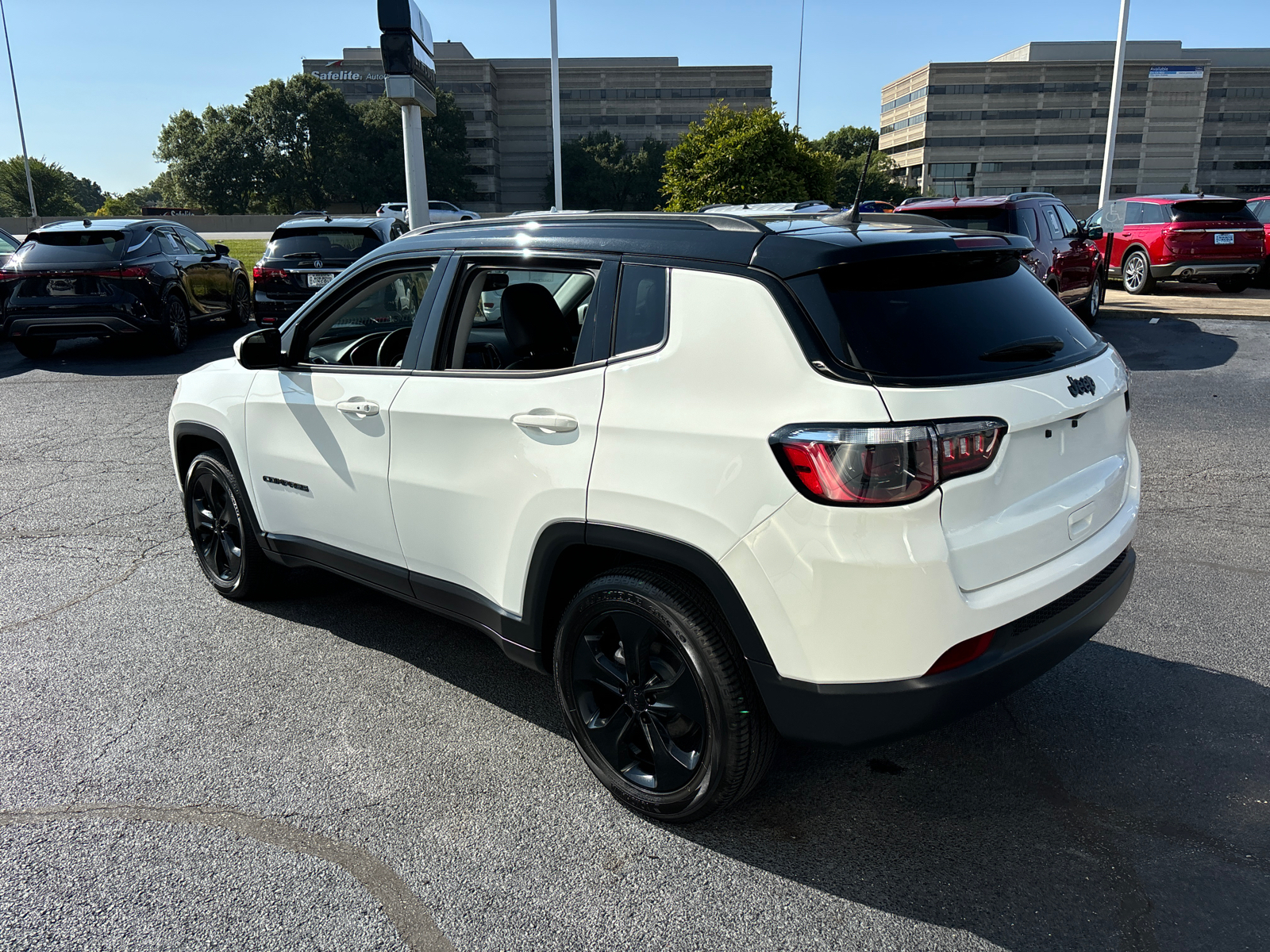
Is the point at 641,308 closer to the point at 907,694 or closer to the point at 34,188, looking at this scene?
the point at 907,694

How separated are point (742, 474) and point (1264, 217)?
19.1m

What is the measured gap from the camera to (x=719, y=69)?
106 metres

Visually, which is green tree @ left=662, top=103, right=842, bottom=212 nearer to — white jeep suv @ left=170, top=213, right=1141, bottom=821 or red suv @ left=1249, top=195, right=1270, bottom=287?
red suv @ left=1249, top=195, right=1270, bottom=287

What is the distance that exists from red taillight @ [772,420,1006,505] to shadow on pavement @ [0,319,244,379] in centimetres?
1083

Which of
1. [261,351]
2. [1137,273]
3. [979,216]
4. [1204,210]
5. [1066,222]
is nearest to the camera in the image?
[261,351]

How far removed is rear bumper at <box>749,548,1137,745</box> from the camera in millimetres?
2283

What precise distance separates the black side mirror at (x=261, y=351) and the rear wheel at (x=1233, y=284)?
54.2ft

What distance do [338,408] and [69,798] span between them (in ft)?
5.17

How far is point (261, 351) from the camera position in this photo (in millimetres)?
3764

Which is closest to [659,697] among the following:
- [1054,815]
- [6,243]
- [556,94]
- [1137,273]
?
[1054,815]

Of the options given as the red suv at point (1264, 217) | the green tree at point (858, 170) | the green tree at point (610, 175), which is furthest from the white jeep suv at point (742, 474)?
the green tree at point (610, 175)

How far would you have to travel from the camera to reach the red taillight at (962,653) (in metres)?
2.28

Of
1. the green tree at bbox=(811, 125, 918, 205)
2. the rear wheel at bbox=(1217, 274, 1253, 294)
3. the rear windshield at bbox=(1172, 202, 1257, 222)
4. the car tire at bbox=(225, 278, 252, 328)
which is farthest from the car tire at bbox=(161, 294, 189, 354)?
the green tree at bbox=(811, 125, 918, 205)

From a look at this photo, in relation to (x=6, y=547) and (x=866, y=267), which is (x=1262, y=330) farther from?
(x=6, y=547)
